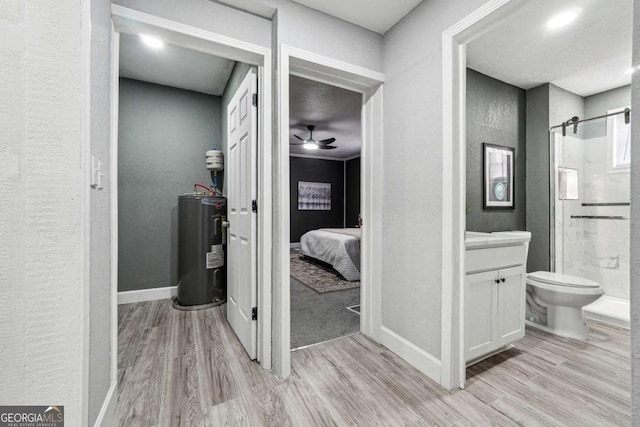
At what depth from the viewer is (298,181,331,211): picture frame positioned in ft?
24.6

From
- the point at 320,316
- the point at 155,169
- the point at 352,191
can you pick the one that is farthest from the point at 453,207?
the point at 352,191

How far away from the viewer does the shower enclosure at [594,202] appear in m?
2.94

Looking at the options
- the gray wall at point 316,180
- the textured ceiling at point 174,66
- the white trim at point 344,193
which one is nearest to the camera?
the textured ceiling at point 174,66

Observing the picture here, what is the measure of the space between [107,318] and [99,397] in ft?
1.16

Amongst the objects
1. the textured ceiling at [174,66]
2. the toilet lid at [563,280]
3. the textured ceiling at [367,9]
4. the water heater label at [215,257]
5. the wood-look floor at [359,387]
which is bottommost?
the wood-look floor at [359,387]

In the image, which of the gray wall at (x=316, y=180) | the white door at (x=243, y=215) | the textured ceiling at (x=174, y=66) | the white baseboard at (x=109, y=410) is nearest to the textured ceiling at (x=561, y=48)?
the white door at (x=243, y=215)

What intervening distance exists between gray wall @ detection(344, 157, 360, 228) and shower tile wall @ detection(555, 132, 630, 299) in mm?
4893

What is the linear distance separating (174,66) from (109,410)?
2960 millimetres

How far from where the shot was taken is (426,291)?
1.84 metres

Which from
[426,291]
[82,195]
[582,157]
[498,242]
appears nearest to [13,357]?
[82,195]

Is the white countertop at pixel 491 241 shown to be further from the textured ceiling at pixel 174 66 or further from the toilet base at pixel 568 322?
the textured ceiling at pixel 174 66

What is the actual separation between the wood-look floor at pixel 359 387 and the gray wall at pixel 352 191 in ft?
18.5

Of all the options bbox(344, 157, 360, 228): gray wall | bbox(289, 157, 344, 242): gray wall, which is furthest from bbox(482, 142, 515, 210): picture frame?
bbox(289, 157, 344, 242): gray wall

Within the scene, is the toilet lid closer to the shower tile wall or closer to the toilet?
the toilet
